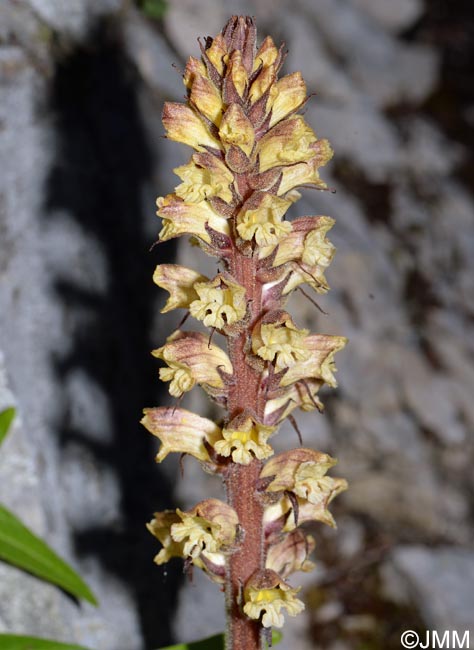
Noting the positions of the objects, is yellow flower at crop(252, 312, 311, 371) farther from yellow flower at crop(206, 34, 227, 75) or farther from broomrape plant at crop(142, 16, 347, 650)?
yellow flower at crop(206, 34, 227, 75)

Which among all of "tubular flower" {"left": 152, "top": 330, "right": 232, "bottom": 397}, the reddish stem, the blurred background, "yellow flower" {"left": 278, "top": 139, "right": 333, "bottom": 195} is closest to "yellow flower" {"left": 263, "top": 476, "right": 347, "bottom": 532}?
the reddish stem

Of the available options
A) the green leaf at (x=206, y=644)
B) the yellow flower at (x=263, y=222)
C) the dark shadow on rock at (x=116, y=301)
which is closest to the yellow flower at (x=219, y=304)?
the yellow flower at (x=263, y=222)

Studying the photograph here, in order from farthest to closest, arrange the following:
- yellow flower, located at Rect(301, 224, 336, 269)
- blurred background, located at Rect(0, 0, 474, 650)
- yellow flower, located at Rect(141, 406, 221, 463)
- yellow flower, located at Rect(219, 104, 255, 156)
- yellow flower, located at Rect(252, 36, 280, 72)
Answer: blurred background, located at Rect(0, 0, 474, 650), yellow flower, located at Rect(141, 406, 221, 463), yellow flower, located at Rect(301, 224, 336, 269), yellow flower, located at Rect(252, 36, 280, 72), yellow flower, located at Rect(219, 104, 255, 156)

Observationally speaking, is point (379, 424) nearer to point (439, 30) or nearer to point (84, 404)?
point (84, 404)

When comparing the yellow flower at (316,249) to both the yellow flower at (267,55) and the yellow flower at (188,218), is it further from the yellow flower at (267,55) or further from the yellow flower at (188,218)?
the yellow flower at (267,55)

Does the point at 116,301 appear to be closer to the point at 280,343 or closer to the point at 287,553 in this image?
the point at 287,553

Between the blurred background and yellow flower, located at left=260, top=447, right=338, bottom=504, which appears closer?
yellow flower, located at left=260, top=447, right=338, bottom=504

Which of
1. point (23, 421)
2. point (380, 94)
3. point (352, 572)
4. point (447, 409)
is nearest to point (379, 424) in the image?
point (447, 409)
